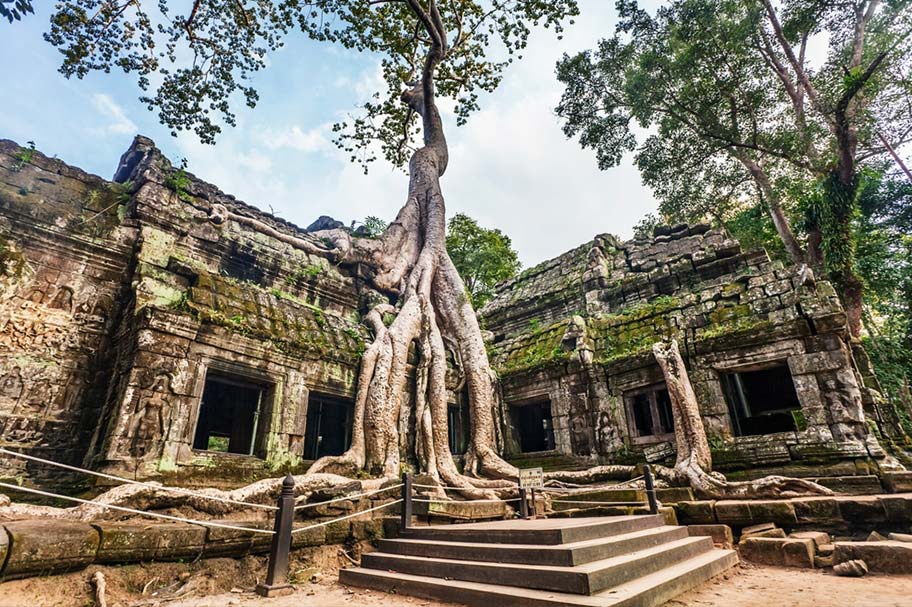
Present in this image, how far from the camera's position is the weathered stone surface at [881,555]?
12.7 ft

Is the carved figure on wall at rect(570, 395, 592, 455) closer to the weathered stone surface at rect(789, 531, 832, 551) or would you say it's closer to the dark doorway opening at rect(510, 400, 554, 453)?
the dark doorway opening at rect(510, 400, 554, 453)

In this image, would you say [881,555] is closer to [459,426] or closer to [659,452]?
[659,452]

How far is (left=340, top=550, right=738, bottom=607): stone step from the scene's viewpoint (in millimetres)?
2828

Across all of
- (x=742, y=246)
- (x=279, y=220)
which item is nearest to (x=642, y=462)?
(x=742, y=246)

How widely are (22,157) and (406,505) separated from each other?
797 cm

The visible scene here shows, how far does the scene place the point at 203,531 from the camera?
4078 mm

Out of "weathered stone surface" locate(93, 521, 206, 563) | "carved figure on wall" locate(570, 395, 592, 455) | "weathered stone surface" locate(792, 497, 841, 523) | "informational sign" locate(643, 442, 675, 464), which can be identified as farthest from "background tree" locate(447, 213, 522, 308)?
"weathered stone surface" locate(93, 521, 206, 563)

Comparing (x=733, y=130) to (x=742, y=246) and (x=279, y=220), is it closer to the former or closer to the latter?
(x=742, y=246)

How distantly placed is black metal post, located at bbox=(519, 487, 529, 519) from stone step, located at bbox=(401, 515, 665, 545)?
1692 millimetres

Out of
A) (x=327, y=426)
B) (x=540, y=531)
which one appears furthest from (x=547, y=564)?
(x=327, y=426)

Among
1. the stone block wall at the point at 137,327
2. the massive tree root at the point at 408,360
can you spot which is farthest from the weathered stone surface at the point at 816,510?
the stone block wall at the point at 137,327

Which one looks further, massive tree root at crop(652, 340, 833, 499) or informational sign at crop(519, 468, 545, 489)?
informational sign at crop(519, 468, 545, 489)

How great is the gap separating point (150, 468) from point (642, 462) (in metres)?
7.67

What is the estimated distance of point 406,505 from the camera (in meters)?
5.22
